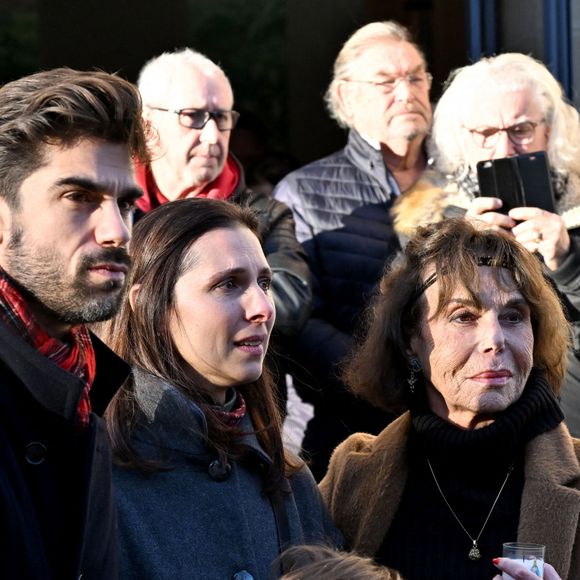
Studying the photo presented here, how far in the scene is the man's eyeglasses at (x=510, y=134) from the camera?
4703 mm

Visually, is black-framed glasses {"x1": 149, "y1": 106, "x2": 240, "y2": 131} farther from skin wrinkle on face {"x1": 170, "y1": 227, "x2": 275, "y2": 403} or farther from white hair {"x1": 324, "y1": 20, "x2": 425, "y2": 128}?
skin wrinkle on face {"x1": 170, "y1": 227, "x2": 275, "y2": 403}

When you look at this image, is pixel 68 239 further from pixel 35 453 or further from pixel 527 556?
pixel 527 556

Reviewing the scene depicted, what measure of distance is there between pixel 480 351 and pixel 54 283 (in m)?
1.51

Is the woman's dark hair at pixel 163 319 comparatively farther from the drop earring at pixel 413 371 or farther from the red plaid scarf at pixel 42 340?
the drop earring at pixel 413 371

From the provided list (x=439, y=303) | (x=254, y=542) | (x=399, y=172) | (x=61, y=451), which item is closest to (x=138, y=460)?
(x=254, y=542)

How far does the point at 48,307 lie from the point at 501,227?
6.89 feet

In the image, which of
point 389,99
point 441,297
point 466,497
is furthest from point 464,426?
point 389,99

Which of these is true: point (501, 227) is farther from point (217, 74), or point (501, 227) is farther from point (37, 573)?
point (37, 573)

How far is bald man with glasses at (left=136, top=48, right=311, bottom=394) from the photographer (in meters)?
4.64

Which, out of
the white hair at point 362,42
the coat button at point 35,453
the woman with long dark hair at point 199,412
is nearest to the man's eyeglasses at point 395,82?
the white hair at point 362,42

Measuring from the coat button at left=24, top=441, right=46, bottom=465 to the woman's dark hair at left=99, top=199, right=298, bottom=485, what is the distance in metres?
0.61

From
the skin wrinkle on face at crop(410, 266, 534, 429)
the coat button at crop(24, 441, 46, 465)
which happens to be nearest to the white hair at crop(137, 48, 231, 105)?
the skin wrinkle on face at crop(410, 266, 534, 429)

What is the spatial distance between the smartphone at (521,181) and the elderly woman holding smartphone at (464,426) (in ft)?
1.74

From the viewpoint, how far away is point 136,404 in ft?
10.2
